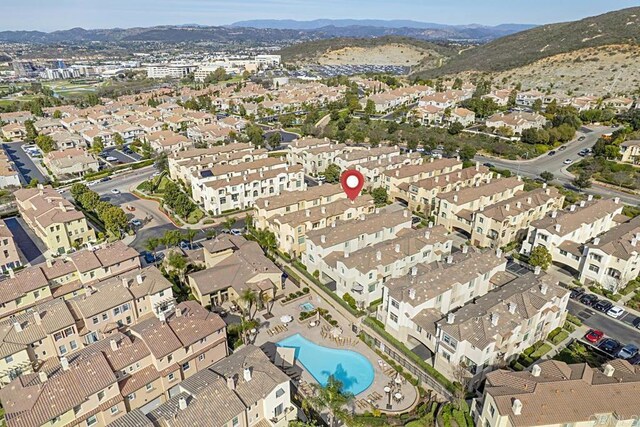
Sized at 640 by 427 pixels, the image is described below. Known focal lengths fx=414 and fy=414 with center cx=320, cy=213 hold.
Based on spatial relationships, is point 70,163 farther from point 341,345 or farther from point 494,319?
point 494,319

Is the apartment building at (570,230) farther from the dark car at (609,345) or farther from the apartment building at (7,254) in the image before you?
the apartment building at (7,254)

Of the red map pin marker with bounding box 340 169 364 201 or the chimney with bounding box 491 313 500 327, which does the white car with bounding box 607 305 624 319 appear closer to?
the chimney with bounding box 491 313 500 327

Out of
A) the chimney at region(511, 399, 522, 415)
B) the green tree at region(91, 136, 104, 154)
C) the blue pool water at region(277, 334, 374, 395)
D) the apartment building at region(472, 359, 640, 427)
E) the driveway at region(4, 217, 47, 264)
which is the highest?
the chimney at region(511, 399, 522, 415)

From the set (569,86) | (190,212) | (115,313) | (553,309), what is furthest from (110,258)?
(569,86)

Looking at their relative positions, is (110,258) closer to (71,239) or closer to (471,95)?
(71,239)

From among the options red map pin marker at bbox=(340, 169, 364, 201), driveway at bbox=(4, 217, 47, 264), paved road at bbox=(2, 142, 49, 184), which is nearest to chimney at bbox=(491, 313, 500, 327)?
red map pin marker at bbox=(340, 169, 364, 201)

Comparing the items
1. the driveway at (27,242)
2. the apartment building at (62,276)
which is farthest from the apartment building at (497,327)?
the driveway at (27,242)
